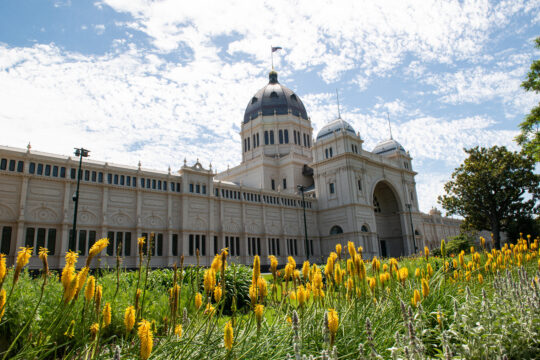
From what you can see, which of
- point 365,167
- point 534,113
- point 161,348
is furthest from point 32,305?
point 365,167

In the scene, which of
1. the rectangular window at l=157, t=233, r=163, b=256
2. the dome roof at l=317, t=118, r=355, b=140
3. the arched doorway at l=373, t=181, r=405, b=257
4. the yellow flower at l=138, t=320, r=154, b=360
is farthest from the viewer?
the arched doorway at l=373, t=181, r=405, b=257

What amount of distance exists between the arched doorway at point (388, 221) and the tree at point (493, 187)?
16591 mm

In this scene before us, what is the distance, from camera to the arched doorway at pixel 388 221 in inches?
2272

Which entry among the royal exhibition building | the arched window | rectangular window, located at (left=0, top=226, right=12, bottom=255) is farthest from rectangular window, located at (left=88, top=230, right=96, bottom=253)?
the arched window

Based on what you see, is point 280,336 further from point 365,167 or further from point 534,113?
point 365,167

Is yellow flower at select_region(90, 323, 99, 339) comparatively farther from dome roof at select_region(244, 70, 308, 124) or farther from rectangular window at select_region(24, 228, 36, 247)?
dome roof at select_region(244, 70, 308, 124)

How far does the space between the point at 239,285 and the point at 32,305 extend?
598cm

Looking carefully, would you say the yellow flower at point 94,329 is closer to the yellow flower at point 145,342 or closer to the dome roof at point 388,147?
the yellow flower at point 145,342

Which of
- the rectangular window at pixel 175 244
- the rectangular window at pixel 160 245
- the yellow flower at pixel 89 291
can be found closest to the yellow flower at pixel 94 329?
the yellow flower at pixel 89 291

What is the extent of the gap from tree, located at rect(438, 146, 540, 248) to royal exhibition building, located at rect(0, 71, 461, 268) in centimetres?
1108

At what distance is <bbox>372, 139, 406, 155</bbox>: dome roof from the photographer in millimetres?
63250

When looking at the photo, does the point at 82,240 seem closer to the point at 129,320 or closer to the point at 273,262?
the point at 273,262

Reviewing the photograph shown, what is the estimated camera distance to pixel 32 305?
7.12 m

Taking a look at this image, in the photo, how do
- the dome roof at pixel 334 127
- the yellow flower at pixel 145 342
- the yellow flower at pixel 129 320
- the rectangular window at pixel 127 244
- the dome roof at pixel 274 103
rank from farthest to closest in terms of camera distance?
1. the dome roof at pixel 274 103
2. the dome roof at pixel 334 127
3. the rectangular window at pixel 127 244
4. the yellow flower at pixel 129 320
5. the yellow flower at pixel 145 342
